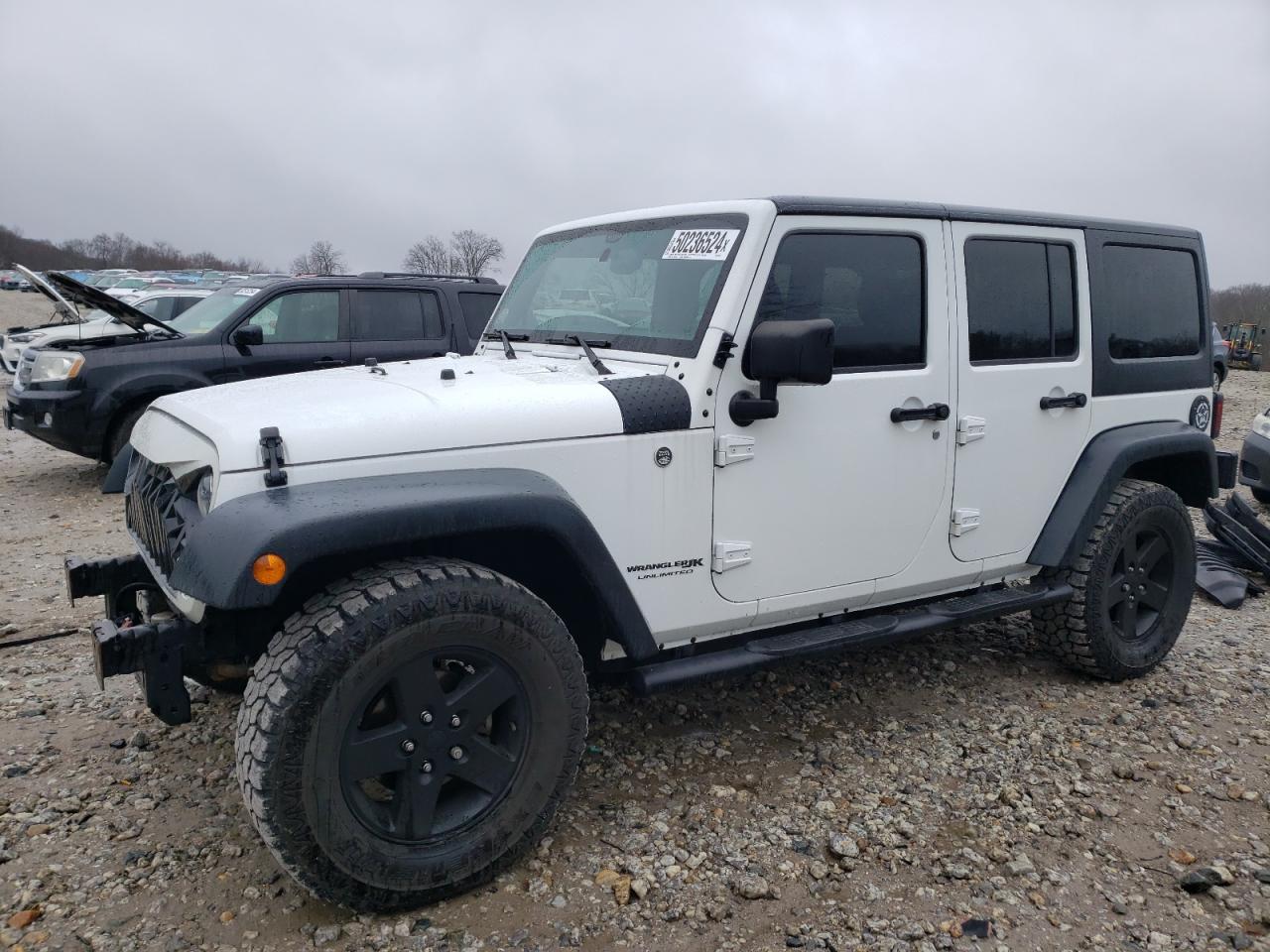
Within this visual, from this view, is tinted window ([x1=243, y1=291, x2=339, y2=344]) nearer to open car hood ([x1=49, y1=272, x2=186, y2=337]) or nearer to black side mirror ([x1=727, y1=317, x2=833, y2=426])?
open car hood ([x1=49, y1=272, x2=186, y2=337])

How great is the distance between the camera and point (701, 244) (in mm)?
3150

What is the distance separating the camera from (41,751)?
3355 mm

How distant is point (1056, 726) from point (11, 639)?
15.0 feet

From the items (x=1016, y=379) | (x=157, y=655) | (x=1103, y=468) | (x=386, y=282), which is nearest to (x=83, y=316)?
(x=386, y=282)

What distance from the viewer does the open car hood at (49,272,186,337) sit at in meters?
7.18

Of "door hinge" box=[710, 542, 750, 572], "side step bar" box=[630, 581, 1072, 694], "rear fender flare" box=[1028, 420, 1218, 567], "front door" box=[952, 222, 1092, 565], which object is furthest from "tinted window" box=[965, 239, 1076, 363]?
"door hinge" box=[710, 542, 750, 572]

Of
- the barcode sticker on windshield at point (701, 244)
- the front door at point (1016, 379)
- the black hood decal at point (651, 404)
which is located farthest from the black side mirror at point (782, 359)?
the front door at point (1016, 379)

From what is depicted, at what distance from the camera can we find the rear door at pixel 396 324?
8.16 m

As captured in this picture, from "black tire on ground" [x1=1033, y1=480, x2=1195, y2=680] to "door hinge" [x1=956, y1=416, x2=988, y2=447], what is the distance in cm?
86

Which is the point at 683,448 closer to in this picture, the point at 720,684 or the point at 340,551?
the point at 340,551

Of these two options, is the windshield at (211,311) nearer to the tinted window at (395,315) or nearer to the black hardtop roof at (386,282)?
the black hardtop roof at (386,282)

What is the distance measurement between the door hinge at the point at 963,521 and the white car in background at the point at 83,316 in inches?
240

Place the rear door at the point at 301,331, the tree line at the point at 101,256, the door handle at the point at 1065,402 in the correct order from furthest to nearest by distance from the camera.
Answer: the tree line at the point at 101,256 < the rear door at the point at 301,331 < the door handle at the point at 1065,402

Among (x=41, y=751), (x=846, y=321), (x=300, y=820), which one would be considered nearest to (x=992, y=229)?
(x=846, y=321)
